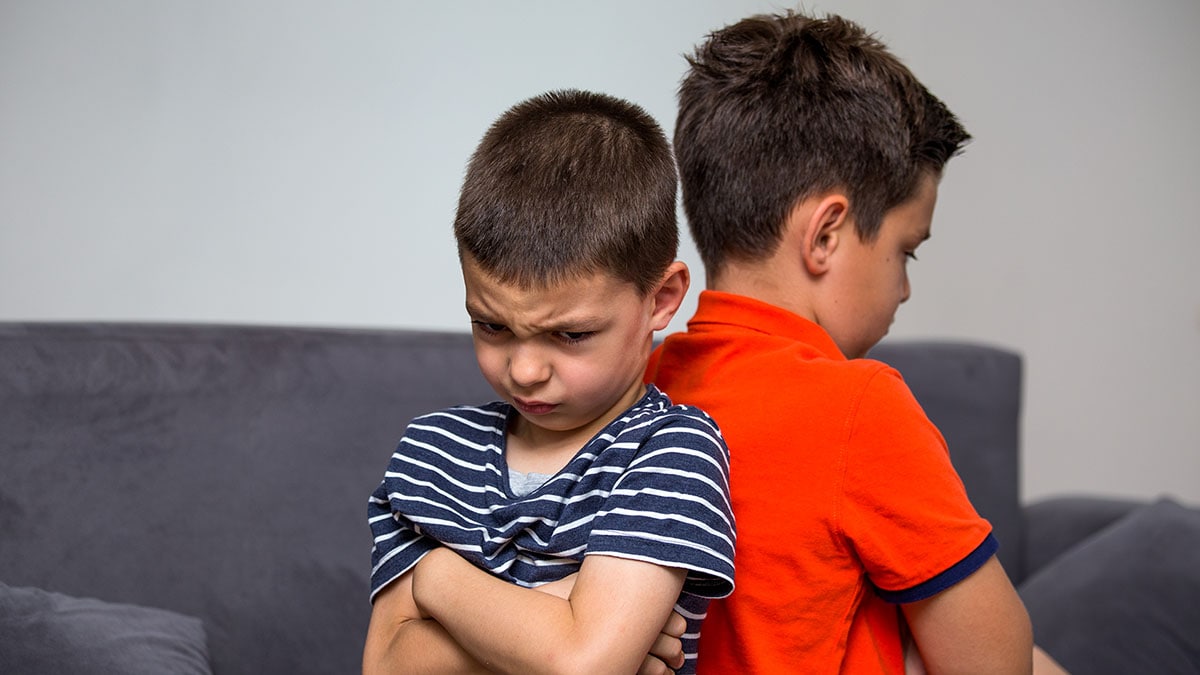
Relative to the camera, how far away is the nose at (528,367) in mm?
927

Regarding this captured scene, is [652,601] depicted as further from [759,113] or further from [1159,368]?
[1159,368]

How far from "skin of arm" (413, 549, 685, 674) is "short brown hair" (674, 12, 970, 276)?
0.46 m

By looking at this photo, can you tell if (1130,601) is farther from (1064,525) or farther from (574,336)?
(574,336)

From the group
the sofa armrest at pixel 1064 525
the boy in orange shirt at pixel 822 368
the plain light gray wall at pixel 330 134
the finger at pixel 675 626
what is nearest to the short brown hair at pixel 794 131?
the boy in orange shirt at pixel 822 368

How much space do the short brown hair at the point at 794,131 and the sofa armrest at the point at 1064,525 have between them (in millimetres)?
1295

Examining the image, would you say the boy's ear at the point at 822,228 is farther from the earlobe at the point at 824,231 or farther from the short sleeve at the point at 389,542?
the short sleeve at the point at 389,542

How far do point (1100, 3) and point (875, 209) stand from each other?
2340 mm

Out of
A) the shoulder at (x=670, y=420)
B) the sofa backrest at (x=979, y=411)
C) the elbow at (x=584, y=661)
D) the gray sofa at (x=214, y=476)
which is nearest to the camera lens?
the elbow at (x=584, y=661)

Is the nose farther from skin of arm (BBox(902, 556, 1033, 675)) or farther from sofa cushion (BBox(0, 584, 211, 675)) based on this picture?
sofa cushion (BBox(0, 584, 211, 675))

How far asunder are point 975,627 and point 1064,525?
143cm

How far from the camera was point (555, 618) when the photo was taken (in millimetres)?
881

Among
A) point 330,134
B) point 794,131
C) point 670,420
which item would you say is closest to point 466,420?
point 670,420

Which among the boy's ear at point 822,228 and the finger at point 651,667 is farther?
the boy's ear at point 822,228

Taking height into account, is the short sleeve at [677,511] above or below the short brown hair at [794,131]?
below
